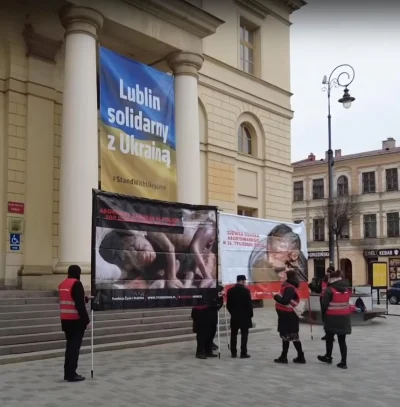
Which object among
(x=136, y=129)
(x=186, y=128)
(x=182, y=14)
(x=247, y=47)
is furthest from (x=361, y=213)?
(x=136, y=129)

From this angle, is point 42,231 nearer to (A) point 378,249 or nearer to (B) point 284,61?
(B) point 284,61

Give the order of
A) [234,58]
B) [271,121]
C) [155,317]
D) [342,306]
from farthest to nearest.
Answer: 1. [271,121]
2. [234,58]
3. [155,317]
4. [342,306]

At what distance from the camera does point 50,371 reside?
9406 mm

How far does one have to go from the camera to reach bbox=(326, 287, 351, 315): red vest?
10.4 metres

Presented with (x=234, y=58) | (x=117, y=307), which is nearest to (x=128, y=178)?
(x=117, y=307)

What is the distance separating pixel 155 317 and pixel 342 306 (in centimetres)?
552

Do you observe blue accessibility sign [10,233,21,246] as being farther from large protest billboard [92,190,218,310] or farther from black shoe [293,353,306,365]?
black shoe [293,353,306,365]

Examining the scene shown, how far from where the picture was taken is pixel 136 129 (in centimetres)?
1670

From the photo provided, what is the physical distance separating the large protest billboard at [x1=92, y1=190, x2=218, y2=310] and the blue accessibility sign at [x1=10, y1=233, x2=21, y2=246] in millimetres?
6539

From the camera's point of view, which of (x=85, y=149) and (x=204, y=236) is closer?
(x=204, y=236)

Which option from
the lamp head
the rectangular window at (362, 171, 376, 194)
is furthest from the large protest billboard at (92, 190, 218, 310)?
the rectangular window at (362, 171, 376, 194)

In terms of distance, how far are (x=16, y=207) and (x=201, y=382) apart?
916cm

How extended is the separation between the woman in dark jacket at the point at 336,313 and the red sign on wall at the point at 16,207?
29.9 feet

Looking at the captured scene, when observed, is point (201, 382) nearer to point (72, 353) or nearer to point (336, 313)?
point (72, 353)
